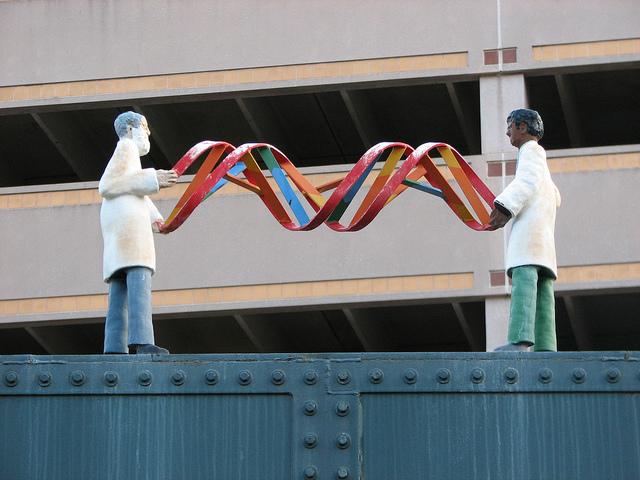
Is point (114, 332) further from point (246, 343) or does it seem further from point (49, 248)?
point (246, 343)

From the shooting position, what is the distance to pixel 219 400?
29.8ft

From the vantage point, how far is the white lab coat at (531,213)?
10250mm

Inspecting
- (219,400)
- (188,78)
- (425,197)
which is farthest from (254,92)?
(219,400)

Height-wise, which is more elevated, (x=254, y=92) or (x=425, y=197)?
(x=254, y=92)

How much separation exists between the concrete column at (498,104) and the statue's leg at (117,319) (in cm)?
1194

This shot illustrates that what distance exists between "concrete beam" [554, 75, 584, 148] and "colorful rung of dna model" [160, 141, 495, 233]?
11467mm

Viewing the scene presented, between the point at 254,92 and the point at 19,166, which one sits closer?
the point at 254,92

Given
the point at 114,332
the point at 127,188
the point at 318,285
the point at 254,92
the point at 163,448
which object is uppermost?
the point at 254,92

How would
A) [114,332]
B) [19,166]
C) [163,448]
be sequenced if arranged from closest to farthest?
[163,448]
[114,332]
[19,166]

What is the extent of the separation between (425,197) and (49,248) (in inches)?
193

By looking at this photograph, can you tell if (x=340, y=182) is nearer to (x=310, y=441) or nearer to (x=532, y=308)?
(x=532, y=308)

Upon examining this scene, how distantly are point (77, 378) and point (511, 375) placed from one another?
231 centimetres

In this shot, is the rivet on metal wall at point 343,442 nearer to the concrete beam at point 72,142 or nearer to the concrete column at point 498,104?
the concrete column at point 498,104

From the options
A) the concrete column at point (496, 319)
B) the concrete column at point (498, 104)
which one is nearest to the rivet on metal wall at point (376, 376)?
the concrete column at point (496, 319)
